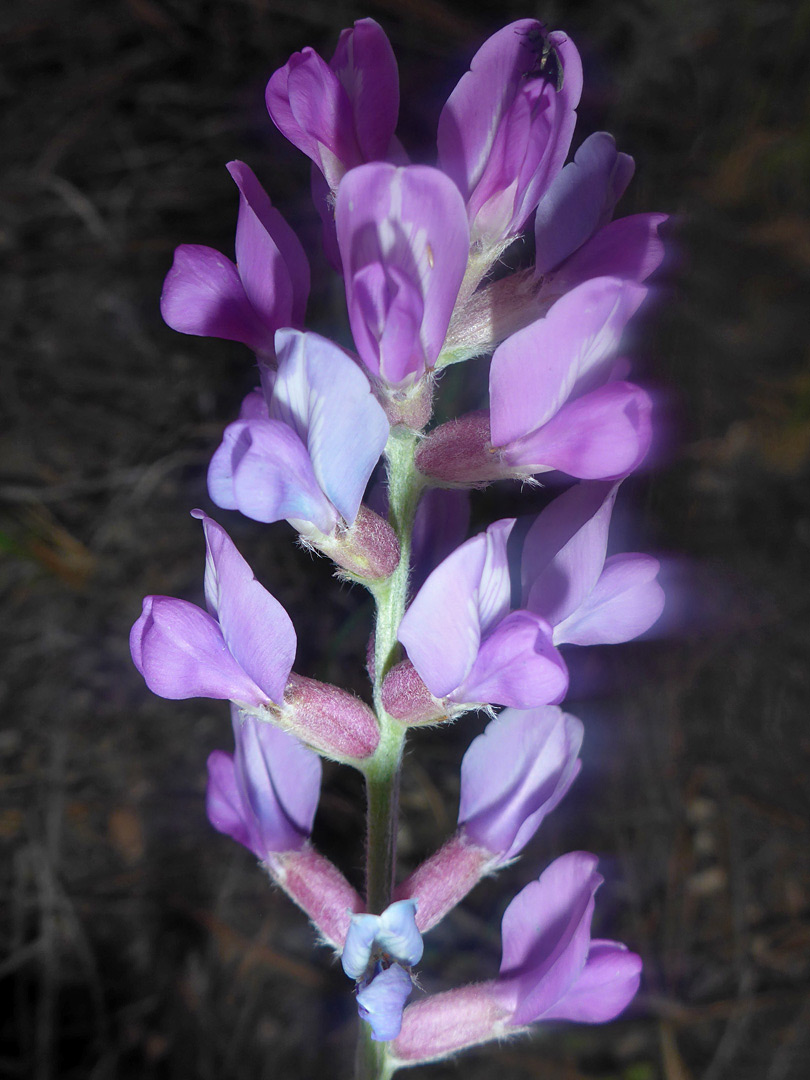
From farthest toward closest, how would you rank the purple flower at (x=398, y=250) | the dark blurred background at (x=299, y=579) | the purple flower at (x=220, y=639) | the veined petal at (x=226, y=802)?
the dark blurred background at (x=299, y=579) → the veined petal at (x=226, y=802) → the purple flower at (x=220, y=639) → the purple flower at (x=398, y=250)

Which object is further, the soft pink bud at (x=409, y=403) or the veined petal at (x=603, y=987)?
the veined petal at (x=603, y=987)

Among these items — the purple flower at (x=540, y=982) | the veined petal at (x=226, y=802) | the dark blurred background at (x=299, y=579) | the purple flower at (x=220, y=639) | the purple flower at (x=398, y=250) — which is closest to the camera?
the purple flower at (x=398, y=250)

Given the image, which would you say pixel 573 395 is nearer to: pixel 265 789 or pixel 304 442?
pixel 304 442

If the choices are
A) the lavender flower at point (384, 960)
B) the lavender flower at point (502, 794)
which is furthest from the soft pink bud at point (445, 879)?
the lavender flower at point (384, 960)

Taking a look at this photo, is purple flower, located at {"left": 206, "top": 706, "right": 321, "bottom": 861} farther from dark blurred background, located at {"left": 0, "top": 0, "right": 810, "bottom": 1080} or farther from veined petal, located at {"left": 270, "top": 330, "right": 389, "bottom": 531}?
dark blurred background, located at {"left": 0, "top": 0, "right": 810, "bottom": 1080}

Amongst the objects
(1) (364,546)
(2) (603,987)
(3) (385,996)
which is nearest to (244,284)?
(1) (364,546)

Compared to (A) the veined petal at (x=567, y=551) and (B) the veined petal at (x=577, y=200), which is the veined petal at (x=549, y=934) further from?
(B) the veined petal at (x=577, y=200)

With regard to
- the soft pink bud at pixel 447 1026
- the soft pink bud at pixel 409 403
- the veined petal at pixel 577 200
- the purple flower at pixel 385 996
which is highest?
the veined petal at pixel 577 200
